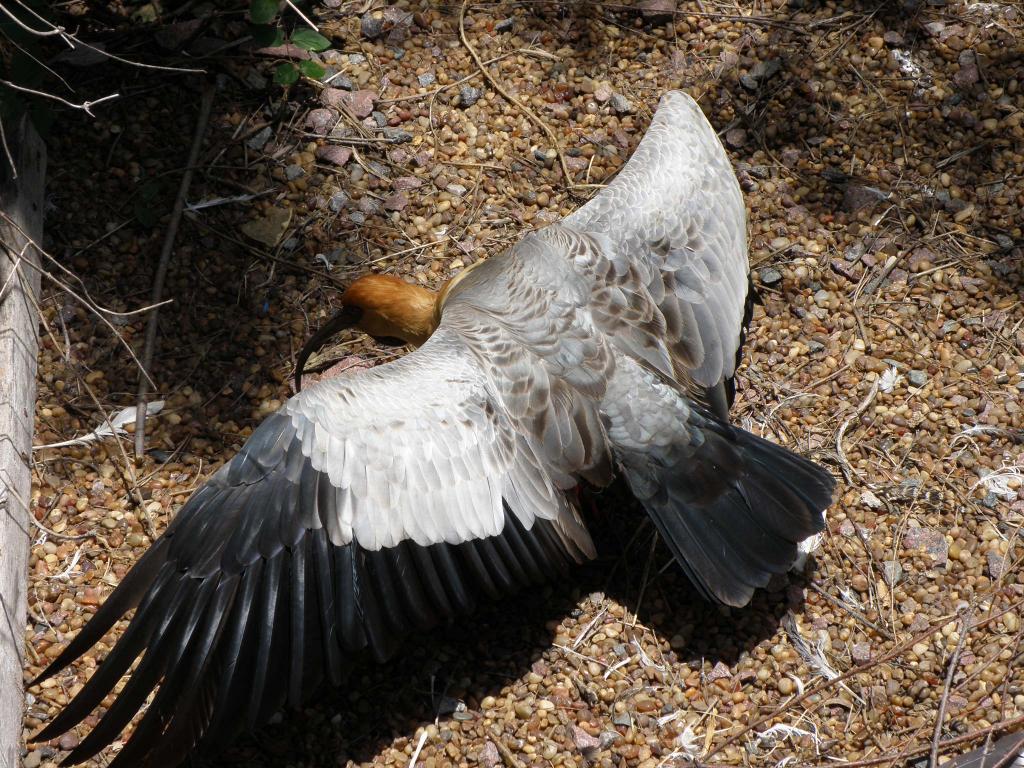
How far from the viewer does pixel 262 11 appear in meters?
4.18

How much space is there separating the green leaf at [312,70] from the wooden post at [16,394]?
1.11 meters

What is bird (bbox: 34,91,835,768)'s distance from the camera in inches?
113

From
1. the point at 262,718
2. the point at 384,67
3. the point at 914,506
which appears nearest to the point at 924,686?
the point at 914,506

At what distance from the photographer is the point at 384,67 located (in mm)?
4801

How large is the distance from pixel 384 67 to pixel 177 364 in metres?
1.71

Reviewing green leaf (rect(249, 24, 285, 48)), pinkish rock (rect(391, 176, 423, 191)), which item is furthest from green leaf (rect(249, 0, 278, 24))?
pinkish rock (rect(391, 176, 423, 191))

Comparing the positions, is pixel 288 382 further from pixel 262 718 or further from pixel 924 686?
pixel 924 686

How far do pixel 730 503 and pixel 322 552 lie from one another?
1294 mm

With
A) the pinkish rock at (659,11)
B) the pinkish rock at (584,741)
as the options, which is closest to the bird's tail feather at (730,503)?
the pinkish rock at (584,741)

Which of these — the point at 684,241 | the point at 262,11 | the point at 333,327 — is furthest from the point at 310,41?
the point at 684,241

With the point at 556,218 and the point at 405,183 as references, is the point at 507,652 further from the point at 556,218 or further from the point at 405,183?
the point at 405,183

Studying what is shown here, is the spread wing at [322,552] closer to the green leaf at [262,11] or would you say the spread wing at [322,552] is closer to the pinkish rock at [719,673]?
the pinkish rock at [719,673]

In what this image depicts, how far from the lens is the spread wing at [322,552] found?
2.85 meters

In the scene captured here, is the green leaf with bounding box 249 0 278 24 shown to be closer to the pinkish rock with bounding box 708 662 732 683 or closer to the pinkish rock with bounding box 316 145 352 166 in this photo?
the pinkish rock with bounding box 316 145 352 166
